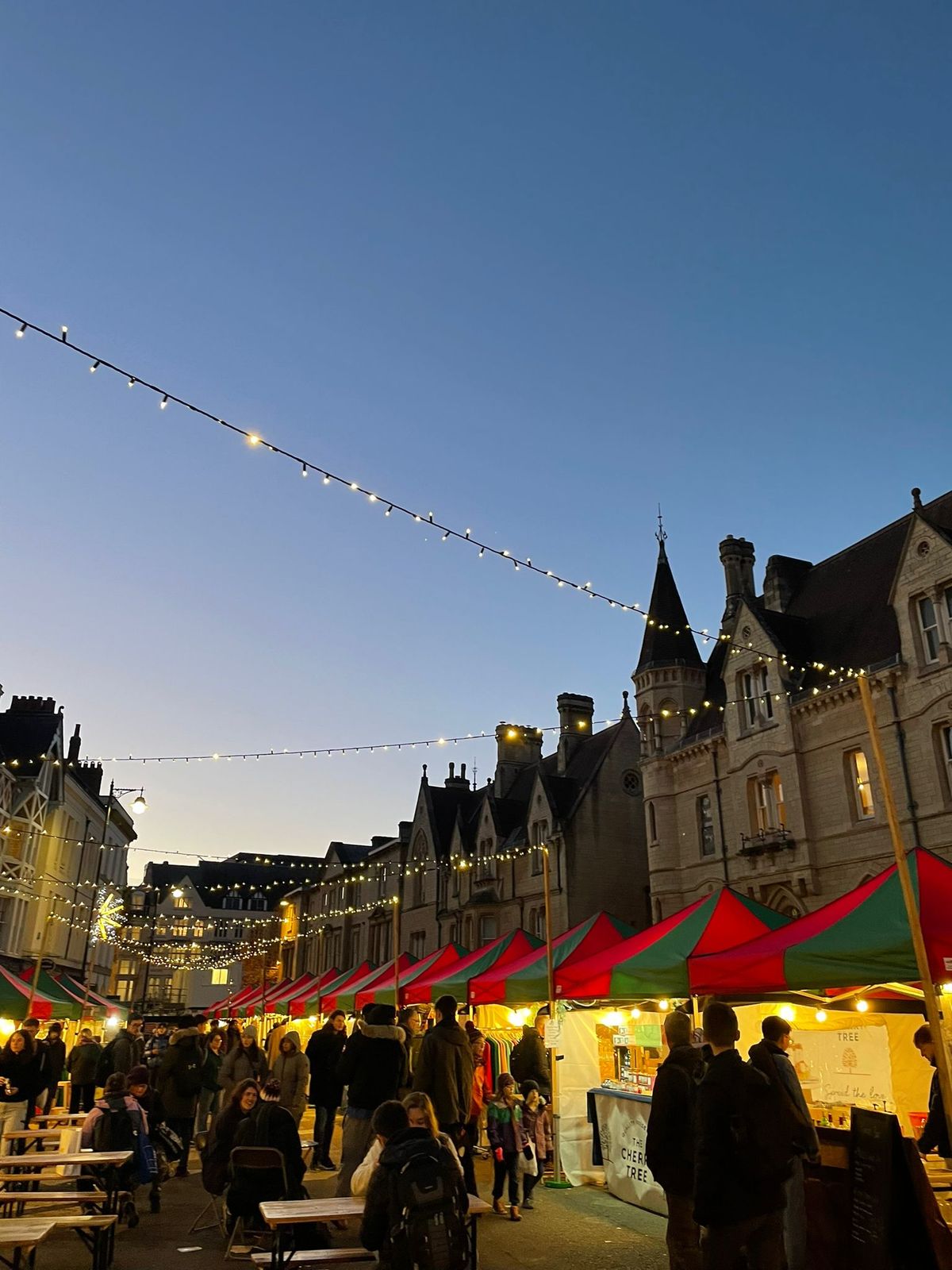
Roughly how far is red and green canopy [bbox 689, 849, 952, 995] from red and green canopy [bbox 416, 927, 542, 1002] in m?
9.03

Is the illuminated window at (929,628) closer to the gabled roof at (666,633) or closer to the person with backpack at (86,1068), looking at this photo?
the gabled roof at (666,633)

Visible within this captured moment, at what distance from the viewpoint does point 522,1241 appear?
364 inches

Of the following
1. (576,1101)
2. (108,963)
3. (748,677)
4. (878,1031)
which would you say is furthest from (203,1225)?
(108,963)

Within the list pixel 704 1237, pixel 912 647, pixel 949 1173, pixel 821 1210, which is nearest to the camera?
pixel 704 1237

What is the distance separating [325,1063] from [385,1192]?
9.29m

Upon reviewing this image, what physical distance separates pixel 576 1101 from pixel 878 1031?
4321 mm

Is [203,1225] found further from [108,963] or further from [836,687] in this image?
[108,963]

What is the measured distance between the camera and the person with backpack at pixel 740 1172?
5.35 meters

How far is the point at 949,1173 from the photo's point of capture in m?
7.39

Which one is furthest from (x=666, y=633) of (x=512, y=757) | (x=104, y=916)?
(x=104, y=916)

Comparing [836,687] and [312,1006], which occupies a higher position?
[836,687]

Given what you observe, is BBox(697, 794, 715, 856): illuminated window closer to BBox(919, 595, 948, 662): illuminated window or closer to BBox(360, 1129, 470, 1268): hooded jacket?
BBox(919, 595, 948, 662): illuminated window

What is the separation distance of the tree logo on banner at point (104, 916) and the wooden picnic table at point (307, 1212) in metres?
43.8

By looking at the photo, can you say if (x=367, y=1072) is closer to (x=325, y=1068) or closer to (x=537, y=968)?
(x=325, y=1068)
